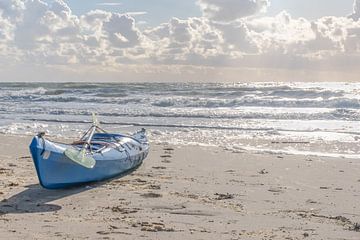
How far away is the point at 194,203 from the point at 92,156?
2.12m

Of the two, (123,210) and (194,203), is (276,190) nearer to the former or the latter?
(194,203)

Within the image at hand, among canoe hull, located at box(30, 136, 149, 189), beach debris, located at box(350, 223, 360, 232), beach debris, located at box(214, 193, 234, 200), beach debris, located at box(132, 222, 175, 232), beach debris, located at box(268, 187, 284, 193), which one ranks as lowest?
beach debris, located at box(214, 193, 234, 200)

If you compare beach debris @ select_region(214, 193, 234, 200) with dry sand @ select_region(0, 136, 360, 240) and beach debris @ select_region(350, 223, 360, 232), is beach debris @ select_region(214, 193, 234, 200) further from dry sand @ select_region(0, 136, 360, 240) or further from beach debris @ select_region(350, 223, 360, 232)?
beach debris @ select_region(350, 223, 360, 232)

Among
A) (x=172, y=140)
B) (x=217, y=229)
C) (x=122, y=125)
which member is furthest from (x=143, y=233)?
(x=122, y=125)

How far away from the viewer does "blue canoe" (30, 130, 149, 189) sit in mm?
6805

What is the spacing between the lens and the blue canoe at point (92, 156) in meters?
6.80

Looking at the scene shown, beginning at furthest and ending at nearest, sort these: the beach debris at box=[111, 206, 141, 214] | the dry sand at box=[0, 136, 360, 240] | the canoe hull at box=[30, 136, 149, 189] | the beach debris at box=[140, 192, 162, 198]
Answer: the beach debris at box=[140, 192, 162, 198], the canoe hull at box=[30, 136, 149, 189], the beach debris at box=[111, 206, 141, 214], the dry sand at box=[0, 136, 360, 240]

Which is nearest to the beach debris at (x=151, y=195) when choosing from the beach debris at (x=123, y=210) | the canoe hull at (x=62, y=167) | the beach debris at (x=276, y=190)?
the beach debris at (x=123, y=210)

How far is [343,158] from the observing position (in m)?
10.9

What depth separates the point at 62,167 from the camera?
7.11 m

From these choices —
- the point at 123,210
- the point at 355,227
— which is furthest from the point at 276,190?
the point at 123,210

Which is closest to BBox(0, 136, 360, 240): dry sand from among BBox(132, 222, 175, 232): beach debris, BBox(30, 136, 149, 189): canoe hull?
BBox(132, 222, 175, 232): beach debris

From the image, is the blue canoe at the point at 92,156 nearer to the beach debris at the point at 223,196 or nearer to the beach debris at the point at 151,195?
the beach debris at the point at 151,195

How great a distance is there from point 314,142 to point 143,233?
9.06 metres
